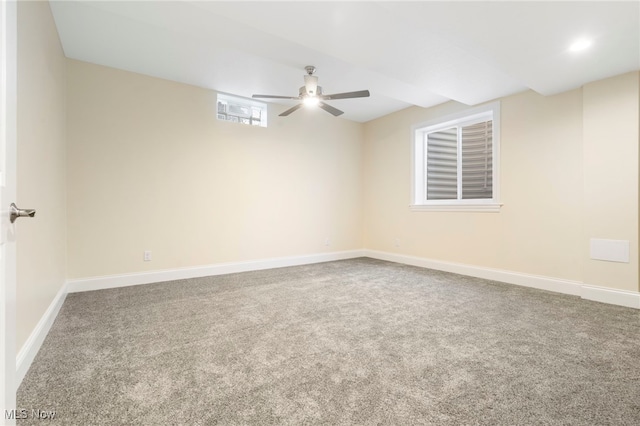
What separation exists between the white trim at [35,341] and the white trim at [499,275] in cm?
437

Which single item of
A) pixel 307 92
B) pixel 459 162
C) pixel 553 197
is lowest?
pixel 553 197

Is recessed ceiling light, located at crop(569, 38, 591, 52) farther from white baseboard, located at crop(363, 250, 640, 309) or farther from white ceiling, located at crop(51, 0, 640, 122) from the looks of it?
white baseboard, located at crop(363, 250, 640, 309)

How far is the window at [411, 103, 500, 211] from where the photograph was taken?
13.0ft

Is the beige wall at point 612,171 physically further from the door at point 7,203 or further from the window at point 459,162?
the door at point 7,203

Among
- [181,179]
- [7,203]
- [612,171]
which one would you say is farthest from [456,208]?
[7,203]

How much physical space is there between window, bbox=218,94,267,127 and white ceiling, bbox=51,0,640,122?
1.45ft

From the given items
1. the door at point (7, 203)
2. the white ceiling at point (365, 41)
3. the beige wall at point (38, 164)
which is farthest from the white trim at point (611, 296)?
the beige wall at point (38, 164)

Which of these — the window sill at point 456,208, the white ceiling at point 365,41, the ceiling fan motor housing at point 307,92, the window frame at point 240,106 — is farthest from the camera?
the window frame at point 240,106

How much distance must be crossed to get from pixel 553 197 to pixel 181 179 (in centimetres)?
450

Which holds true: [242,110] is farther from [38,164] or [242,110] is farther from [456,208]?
[456,208]

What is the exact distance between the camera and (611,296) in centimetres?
288

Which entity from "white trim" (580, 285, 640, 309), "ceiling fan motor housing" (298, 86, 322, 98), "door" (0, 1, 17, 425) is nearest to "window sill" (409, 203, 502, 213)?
"white trim" (580, 285, 640, 309)

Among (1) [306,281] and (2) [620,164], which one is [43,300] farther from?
(2) [620,164]

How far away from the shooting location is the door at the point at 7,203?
0.78 m
